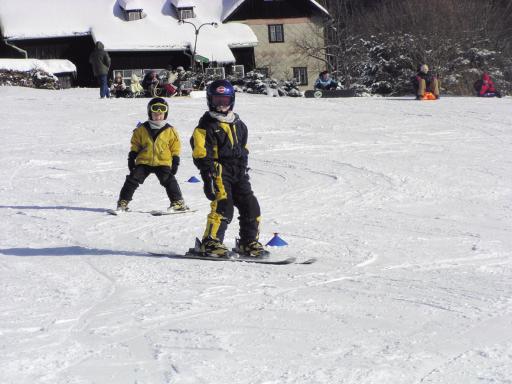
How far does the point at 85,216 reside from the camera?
966 centimetres

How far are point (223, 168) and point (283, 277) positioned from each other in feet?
3.89

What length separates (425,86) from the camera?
24.0m

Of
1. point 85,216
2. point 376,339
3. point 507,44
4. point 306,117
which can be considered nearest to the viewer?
point 376,339

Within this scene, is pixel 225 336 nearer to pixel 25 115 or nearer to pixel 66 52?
pixel 25 115

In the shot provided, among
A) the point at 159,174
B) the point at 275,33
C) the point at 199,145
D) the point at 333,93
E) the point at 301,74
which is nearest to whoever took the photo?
the point at 199,145

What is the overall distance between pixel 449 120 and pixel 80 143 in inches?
299

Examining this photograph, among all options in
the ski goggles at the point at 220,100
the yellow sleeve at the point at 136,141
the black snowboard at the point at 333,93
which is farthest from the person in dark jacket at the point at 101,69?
the ski goggles at the point at 220,100

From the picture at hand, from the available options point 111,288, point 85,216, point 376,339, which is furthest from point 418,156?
point 376,339

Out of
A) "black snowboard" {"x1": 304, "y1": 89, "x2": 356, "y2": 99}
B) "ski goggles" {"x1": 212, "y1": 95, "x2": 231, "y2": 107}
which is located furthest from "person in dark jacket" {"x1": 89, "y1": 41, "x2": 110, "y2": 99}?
"ski goggles" {"x1": 212, "y1": 95, "x2": 231, "y2": 107}

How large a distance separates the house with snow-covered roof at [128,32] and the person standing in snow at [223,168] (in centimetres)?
3565

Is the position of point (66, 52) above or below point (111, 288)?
Answer: above

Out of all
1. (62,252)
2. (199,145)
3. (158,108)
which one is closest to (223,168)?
(199,145)

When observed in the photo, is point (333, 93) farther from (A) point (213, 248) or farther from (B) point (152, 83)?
(A) point (213, 248)

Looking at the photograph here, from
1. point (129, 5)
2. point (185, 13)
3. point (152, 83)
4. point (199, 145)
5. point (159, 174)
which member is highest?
point (129, 5)
